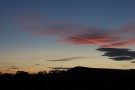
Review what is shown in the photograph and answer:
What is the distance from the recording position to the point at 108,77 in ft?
216

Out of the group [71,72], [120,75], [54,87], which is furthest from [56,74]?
[120,75]

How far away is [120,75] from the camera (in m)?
66.4

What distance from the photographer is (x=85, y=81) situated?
65.4 meters

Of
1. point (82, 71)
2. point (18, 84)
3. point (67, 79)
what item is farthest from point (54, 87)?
point (18, 84)

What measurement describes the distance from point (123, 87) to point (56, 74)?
23.1m

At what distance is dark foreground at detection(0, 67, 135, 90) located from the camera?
61406 millimetres

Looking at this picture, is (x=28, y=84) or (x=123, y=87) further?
(x=28, y=84)

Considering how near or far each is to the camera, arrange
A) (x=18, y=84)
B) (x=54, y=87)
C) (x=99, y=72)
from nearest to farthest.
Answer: (x=54, y=87) < (x=99, y=72) < (x=18, y=84)

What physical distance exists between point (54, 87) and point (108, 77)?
1250 cm

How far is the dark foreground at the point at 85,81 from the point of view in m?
61.4

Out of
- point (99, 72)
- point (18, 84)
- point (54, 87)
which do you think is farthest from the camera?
Answer: point (18, 84)

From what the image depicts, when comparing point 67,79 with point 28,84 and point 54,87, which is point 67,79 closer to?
point 54,87

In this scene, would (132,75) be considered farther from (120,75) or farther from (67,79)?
(67,79)

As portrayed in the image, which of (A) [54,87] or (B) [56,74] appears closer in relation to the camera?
(A) [54,87]
